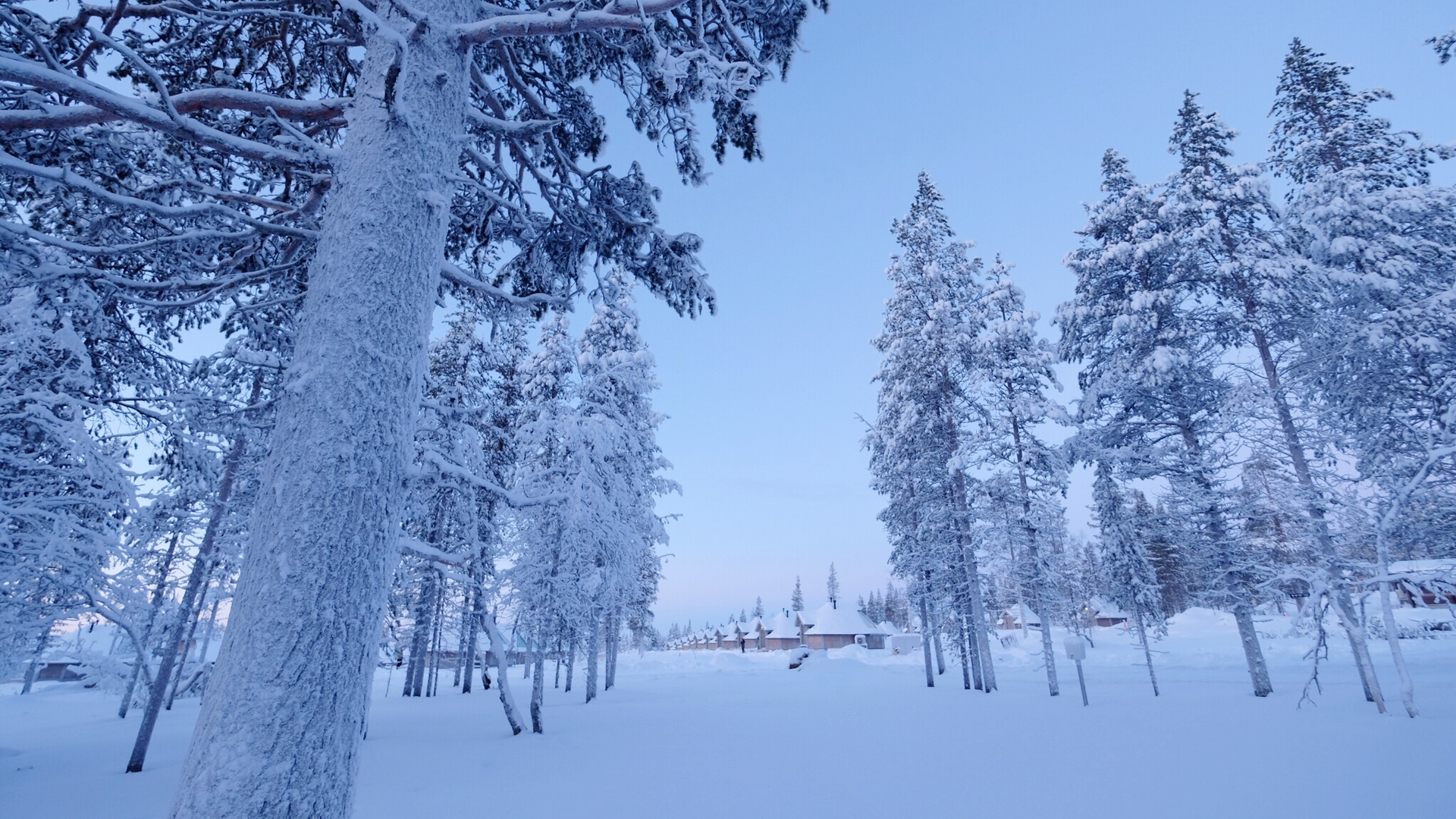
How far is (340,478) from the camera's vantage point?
7.64 feet

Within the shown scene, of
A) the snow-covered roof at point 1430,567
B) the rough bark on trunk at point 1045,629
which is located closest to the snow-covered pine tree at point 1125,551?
the rough bark on trunk at point 1045,629

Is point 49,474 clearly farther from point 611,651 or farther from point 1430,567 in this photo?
point 611,651

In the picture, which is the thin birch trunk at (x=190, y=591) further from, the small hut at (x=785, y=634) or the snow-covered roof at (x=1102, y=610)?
the snow-covered roof at (x=1102, y=610)

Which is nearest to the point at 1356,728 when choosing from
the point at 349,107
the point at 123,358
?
the point at 349,107

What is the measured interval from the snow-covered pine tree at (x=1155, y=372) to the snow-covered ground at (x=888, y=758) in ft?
11.6

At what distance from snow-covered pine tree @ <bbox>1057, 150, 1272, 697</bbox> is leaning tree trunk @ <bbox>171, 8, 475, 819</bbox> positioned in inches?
698

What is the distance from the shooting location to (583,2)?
3.18 meters

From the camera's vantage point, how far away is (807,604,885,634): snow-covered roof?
6250 centimetres

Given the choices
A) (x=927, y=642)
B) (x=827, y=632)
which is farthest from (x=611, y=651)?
(x=827, y=632)

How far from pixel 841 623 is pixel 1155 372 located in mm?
54332

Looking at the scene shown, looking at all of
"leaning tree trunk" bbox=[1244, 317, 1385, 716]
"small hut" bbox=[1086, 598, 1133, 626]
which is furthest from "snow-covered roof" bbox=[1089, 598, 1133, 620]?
"leaning tree trunk" bbox=[1244, 317, 1385, 716]

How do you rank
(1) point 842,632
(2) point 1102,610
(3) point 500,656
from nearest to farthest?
(3) point 500,656
(2) point 1102,610
(1) point 842,632

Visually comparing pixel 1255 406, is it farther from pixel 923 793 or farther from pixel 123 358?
pixel 123 358

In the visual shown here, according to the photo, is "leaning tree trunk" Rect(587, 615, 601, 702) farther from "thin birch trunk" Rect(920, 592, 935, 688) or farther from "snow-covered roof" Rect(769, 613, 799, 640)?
"snow-covered roof" Rect(769, 613, 799, 640)
